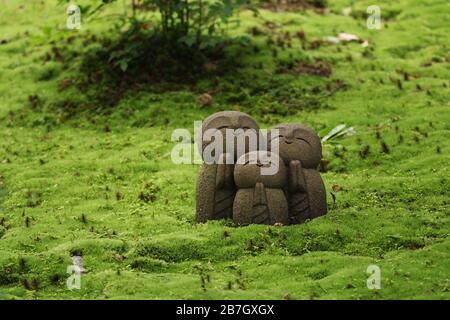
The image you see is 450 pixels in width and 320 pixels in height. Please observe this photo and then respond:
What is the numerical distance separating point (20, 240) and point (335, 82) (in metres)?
7.03

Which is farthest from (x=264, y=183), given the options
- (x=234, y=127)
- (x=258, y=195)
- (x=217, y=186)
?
(x=234, y=127)

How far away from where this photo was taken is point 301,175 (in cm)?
930

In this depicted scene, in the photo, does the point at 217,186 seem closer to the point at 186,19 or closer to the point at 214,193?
the point at 214,193

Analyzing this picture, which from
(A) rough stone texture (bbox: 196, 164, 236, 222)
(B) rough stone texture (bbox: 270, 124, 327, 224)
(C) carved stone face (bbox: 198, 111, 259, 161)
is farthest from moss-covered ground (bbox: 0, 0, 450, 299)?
(C) carved stone face (bbox: 198, 111, 259, 161)

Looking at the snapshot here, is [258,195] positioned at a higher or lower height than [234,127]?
lower

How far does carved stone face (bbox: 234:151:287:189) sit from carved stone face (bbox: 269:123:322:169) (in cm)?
19

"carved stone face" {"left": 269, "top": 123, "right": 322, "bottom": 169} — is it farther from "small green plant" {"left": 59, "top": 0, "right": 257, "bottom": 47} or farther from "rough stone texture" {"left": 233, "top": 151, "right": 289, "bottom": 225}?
"small green plant" {"left": 59, "top": 0, "right": 257, "bottom": 47}

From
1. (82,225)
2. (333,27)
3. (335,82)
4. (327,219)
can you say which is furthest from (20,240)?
(333,27)

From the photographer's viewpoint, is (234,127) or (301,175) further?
(234,127)

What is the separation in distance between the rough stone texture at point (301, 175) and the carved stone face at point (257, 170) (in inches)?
6.4

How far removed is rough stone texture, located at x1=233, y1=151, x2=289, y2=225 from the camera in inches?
359

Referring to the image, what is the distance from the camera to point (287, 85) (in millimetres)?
14297

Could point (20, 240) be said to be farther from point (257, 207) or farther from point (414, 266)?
point (414, 266)

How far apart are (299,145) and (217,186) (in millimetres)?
1025
